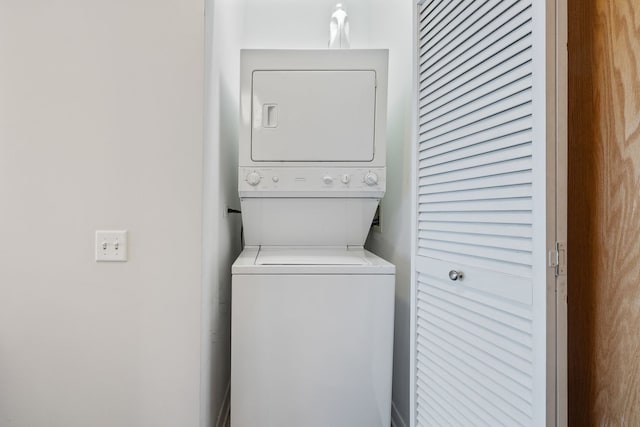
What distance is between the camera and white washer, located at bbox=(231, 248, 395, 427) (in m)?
1.43

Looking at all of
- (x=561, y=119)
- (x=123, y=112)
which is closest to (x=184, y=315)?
(x=123, y=112)

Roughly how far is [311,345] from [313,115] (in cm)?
119

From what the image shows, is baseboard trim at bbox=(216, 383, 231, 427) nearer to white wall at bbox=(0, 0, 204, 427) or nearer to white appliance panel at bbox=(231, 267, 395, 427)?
white appliance panel at bbox=(231, 267, 395, 427)

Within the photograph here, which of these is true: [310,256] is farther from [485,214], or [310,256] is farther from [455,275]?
[485,214]

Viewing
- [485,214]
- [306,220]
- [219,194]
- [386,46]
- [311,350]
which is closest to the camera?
[485,214]

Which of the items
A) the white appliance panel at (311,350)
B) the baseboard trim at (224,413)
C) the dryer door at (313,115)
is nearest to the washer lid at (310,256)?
the white appliance panel at (311,350)

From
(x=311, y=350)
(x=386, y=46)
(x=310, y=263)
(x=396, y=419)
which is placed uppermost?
(x=386, y=46)

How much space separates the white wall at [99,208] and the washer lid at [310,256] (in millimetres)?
425

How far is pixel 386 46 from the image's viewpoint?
2.09 m

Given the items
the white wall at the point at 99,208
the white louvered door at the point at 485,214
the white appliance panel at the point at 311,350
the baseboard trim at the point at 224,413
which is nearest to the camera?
the white louvered door at the point at 485,214

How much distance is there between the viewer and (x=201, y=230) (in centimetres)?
130

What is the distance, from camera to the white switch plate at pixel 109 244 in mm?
1271

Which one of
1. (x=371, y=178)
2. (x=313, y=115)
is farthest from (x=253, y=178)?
(x=371, y=178)

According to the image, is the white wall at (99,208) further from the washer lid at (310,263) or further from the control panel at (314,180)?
the control panel at (314,180)
